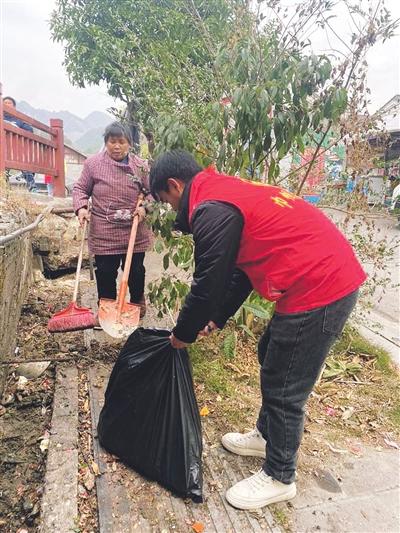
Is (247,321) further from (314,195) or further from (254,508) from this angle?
(254,508)

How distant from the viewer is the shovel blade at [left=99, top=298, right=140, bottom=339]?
8.89 feet

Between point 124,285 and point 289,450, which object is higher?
point 124,285

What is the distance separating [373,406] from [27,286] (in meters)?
3.28

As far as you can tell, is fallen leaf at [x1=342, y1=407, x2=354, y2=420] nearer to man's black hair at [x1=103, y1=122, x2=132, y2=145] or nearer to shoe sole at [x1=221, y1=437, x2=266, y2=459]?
shoe sole at [x1=221, y1=437, x2=266, y2=459]

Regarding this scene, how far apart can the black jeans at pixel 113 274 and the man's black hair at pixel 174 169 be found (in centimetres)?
159

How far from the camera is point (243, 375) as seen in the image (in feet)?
8.95

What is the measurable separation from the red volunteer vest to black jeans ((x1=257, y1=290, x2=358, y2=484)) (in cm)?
5

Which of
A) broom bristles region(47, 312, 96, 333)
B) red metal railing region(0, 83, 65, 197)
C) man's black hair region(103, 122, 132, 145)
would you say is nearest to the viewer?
broom bristles region(47, 312, 96, 333)

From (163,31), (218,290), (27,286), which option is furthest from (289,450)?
(163,31)

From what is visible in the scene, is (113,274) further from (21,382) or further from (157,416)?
(157,416)

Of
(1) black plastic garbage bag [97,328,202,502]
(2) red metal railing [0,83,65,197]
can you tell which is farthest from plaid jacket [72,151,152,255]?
(2) red metal railing [0,83,65,197]

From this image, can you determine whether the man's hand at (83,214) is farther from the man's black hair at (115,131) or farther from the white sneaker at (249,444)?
the white sneaker at (249,444)

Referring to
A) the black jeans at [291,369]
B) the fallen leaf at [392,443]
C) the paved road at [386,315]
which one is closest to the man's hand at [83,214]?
the black jeans at [291,369]

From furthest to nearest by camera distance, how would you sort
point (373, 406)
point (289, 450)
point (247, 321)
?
1. point (247, 321)
2. point (373, 406)
3. point (289, 450)
